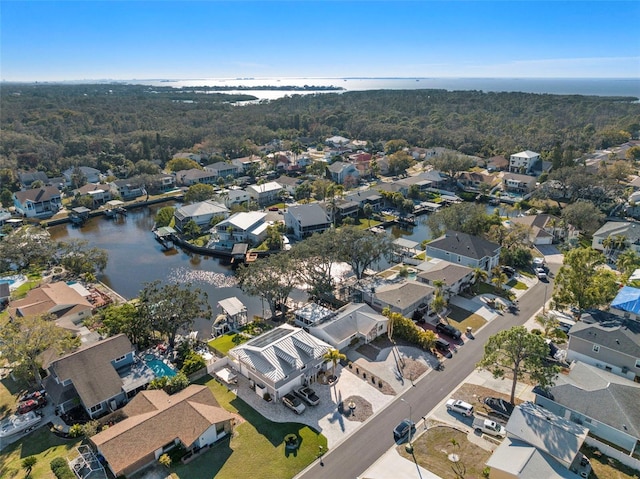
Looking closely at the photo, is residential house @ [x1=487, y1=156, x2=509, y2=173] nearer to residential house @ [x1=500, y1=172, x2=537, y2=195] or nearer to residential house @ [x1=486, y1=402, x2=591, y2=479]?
residential house @ [x1=500, y1=172, x2=537, y2=195]

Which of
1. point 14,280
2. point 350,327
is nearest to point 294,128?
point 14,280

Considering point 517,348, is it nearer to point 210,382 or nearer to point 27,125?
point 210,382

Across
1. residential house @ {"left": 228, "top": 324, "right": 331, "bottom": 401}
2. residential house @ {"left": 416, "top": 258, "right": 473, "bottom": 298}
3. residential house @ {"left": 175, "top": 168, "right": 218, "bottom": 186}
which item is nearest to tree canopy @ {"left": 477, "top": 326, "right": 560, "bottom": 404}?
residential house @ {"left": 228, "top": 324, "right": 331, "bottom": 401}

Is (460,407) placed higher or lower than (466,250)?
lower

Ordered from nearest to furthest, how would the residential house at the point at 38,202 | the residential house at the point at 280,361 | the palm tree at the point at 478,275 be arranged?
the residential house at the point at 280,361 < the palm tree at the point at 478,275 < the residential house at the point at 38,202

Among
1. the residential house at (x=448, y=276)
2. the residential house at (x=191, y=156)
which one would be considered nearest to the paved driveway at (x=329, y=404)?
the residential house at (x=448, y=276)

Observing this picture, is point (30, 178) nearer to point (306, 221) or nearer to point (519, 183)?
point (306, 221)

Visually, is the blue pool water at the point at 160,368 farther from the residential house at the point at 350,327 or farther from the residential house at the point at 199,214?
the residential house at the point at 199,214
